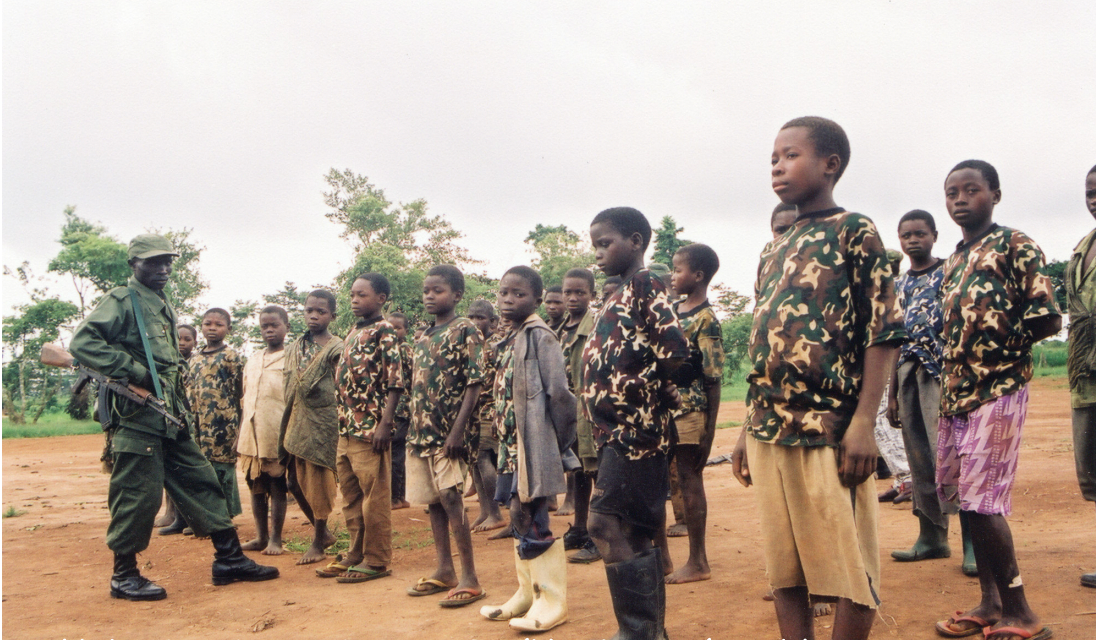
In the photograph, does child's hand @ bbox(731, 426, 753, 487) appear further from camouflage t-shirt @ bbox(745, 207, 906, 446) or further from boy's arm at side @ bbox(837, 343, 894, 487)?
boy's arm at side @ bbox(837, 343, 894, 487)

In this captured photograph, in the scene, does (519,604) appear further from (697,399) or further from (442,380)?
(697,399)

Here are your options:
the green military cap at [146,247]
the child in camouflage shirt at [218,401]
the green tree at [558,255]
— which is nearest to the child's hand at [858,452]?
the green military cap at [146,247]

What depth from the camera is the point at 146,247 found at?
5.43m

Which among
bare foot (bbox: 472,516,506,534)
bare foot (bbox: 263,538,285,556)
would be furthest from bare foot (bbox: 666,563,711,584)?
bare foot (bbox: 263,538,285,556)

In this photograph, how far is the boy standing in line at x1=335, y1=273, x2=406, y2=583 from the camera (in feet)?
17.1

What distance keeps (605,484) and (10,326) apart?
1033 inches

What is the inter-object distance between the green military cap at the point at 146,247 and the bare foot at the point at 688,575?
3.95 m

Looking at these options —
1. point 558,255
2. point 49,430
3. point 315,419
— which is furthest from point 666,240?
point 315,419

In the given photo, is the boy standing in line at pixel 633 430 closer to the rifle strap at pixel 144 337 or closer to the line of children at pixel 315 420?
the line of children at pixel 315 420

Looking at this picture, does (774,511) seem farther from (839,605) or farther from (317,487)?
(317,487)

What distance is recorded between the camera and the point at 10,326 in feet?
77.8

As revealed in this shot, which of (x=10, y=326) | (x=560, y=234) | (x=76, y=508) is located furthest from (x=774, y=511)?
(x=560, y=234)

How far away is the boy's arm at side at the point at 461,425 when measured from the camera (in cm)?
457

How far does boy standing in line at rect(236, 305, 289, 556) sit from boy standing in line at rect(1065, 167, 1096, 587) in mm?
5309
